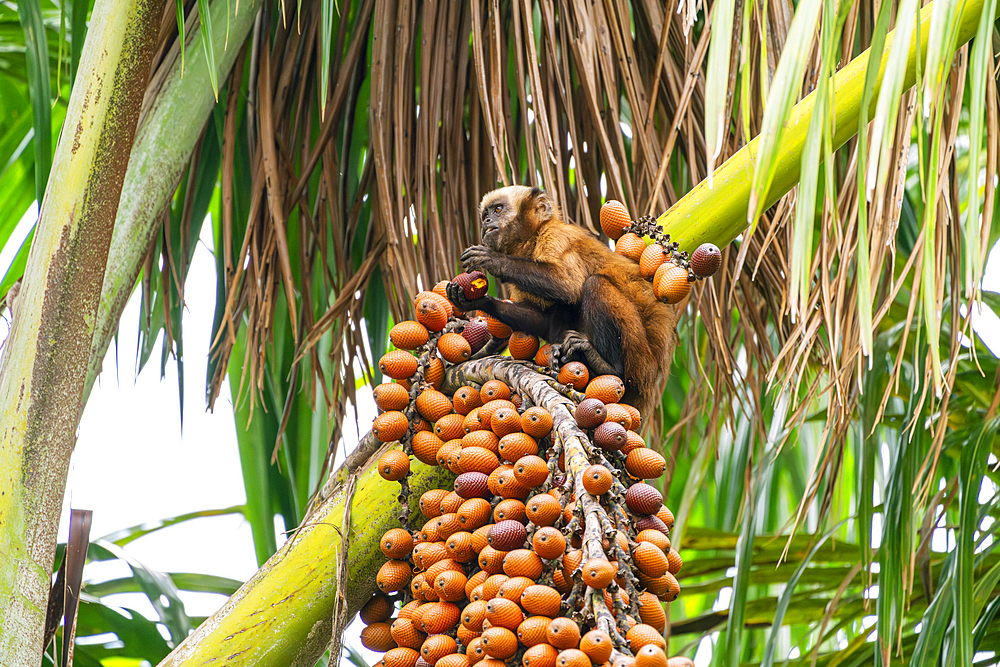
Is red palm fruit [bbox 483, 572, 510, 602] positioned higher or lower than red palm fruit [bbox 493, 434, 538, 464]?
lower

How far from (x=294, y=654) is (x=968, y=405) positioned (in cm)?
207

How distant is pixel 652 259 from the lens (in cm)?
143

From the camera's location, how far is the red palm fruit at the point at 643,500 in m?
1.08

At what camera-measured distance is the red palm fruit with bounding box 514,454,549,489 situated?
3.49 ft

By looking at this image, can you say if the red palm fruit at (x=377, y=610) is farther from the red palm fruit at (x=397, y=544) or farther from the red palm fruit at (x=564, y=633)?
the red palm fruit at (x=564, y=633)

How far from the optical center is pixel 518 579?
961 millimetres

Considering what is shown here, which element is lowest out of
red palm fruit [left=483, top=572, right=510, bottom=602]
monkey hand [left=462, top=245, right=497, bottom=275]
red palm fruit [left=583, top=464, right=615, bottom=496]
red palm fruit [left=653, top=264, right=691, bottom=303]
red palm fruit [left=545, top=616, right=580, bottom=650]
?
red palm fruit [left=545, top=616, right=580, bottom=650]

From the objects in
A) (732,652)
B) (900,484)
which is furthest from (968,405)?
(732,652)

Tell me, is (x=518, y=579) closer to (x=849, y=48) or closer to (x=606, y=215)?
(x=606, y=215)

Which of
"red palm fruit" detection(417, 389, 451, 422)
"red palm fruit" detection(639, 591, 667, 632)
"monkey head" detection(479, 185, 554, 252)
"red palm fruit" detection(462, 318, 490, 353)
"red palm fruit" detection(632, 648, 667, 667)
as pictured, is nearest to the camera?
"red palm fruit" detection(632, 648, 667, 667)

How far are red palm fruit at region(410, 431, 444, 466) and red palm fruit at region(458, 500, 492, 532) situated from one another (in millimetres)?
177

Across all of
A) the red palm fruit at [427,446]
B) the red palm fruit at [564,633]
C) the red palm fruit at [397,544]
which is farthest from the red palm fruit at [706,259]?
the red palm fruit at [564,633]

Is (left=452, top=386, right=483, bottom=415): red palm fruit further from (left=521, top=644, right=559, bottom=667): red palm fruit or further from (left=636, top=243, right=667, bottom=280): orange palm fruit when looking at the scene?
(left=521, top=644, right=559, bottom=667): red palm fruit

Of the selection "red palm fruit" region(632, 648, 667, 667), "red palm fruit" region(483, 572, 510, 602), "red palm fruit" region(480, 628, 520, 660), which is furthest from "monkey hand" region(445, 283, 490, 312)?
"red palm fruit" region(632, 648, 667, 667)
